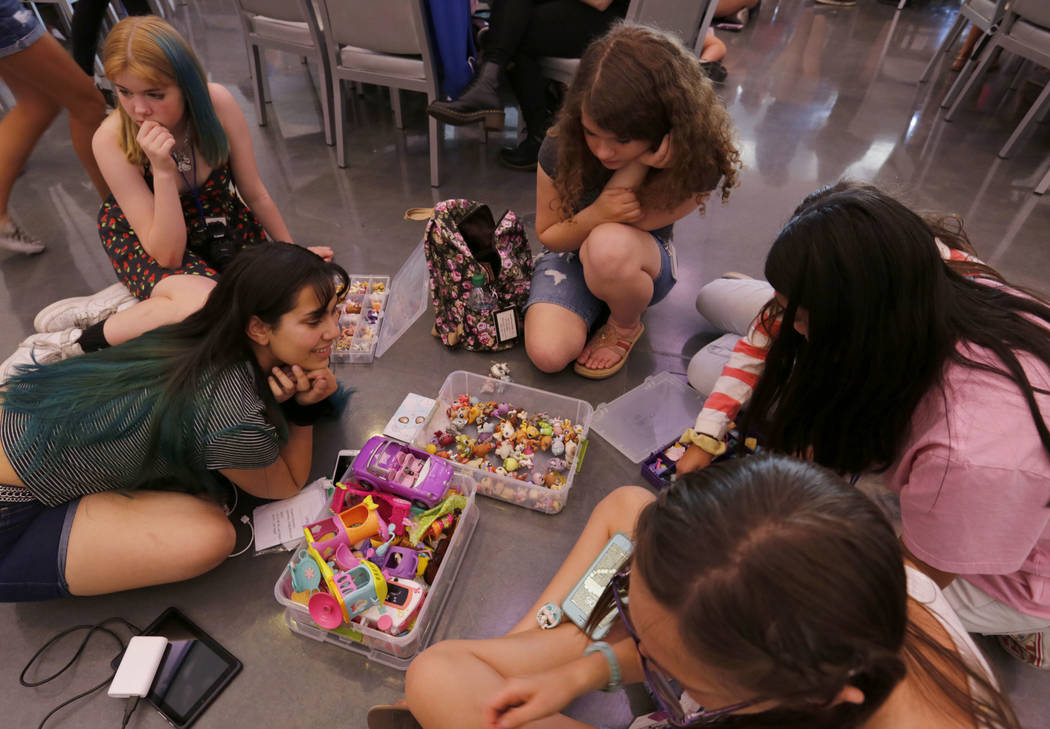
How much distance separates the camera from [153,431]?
3.72 ft

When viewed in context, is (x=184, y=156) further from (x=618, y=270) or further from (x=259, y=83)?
(x=259, y=83)

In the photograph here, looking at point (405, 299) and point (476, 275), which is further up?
point (476, 275)

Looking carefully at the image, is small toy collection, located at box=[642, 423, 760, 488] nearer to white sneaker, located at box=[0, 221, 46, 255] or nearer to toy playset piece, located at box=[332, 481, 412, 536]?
toy playset piece, located at box=[332, 481, 412, 536]

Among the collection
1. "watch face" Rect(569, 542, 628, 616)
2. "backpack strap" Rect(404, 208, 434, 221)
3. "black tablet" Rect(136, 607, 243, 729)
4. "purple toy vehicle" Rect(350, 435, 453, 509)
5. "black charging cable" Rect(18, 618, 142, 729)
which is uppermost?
"watch face" Rect(569, 542, 628, 616)

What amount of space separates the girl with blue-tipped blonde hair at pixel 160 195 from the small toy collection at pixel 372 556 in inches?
30.3

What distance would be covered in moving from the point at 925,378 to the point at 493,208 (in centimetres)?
197

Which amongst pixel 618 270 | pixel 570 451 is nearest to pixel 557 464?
pixel 570 451

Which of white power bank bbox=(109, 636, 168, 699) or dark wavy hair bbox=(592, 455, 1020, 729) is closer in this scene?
dark wavy hair bbox=(592, 455, 1020, 729)

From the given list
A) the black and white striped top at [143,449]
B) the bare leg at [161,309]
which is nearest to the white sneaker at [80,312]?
the bare leg at [161,309]

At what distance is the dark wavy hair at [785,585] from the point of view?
1.77 ft

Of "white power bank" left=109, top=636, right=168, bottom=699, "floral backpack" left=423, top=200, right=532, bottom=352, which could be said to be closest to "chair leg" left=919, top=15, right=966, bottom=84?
"floral backpack" left=423, top=200, right=532, bottom=352

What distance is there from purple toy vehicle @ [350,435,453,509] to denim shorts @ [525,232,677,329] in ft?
2.25

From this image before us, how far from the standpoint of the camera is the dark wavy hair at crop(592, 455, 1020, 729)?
0.54 metres

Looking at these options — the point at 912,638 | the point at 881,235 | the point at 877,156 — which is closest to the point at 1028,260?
the point at 877,156
